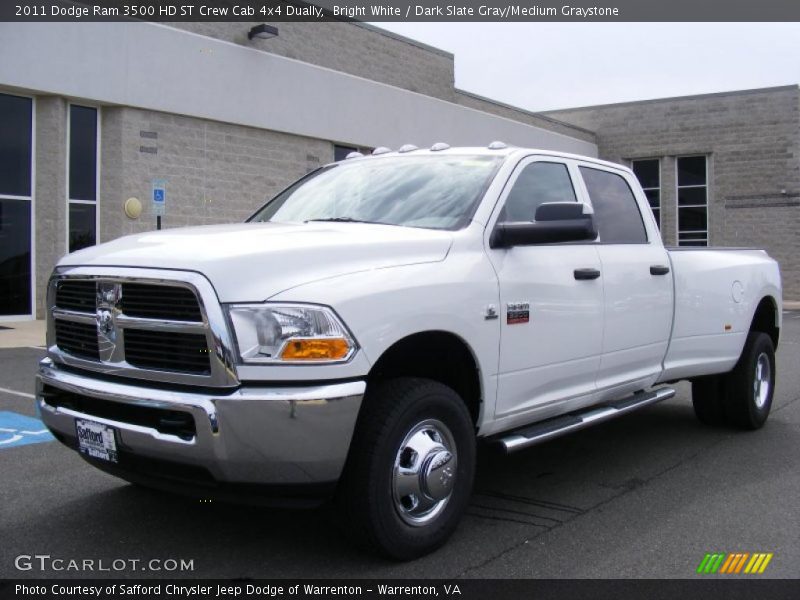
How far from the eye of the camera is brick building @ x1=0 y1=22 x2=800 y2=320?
1568 cm

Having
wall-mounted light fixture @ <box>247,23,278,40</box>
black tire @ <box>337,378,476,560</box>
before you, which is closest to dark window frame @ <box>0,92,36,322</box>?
wall-mounted light fixture @ <box>247,23,278,40</box>

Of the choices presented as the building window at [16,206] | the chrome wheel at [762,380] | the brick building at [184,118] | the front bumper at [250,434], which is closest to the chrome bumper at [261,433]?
the front bumper at [250,434]

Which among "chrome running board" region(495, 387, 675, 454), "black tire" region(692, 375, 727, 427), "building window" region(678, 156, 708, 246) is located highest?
"building window" region(678, 156, 708, 246)

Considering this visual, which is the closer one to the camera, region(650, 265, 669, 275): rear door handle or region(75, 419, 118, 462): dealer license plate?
region(75, 419, 118, 462): dealer license plate

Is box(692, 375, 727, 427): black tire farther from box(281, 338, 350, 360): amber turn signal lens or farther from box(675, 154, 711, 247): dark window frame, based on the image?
box(675, 154, 711, 247): dark window frame

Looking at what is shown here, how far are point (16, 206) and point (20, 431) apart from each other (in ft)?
34.8

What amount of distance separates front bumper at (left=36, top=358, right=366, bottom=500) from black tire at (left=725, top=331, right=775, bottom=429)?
4381mm

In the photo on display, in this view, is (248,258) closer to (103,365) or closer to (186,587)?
(103,365)

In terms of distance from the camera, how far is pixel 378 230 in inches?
162

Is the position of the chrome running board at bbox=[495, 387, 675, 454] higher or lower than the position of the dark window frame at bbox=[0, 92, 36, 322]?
lower

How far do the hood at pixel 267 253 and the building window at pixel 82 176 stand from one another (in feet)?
44.2

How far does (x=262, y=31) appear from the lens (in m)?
18.4

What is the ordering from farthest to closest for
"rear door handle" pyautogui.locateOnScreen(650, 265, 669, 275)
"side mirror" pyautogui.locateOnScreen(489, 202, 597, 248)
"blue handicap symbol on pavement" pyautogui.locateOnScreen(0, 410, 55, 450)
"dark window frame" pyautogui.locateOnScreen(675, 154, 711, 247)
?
"dark window frame" pyautogui.locateOnScreen(675, 154, 711, 247)
"blue handicap symbol on pavement" pyautogui.locateOnScreen(0, 410, 55, 450)
"rear door handle" pyautogui.locateOnScreen(650, 265, 669, 275)
"side mirror" pyautogui.locateOnScreen(489, 202, 597, 248)

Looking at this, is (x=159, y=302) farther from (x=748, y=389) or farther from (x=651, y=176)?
(x=651, y=176)
